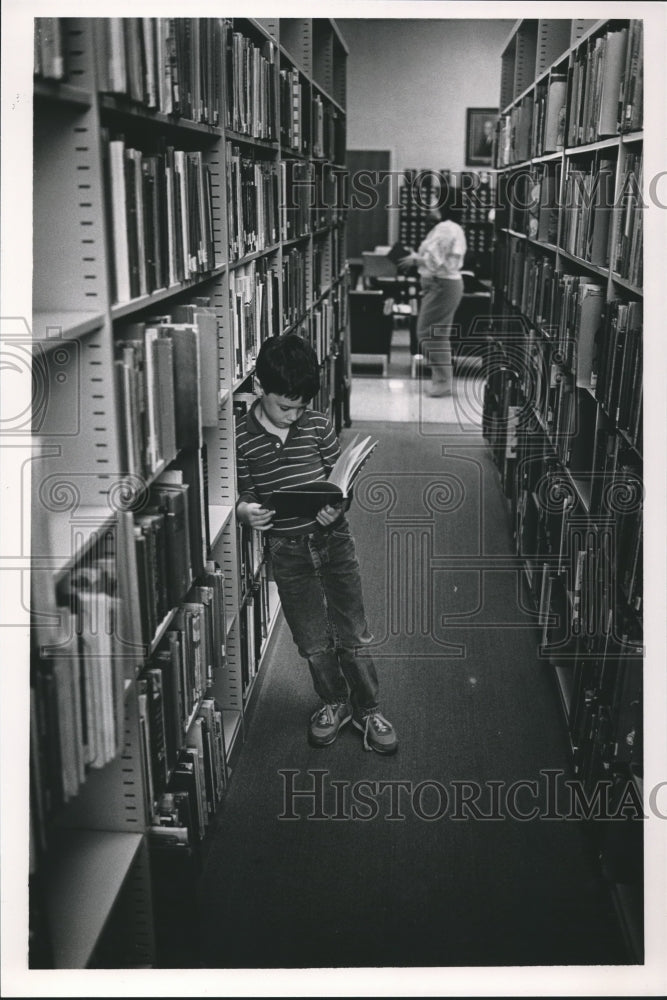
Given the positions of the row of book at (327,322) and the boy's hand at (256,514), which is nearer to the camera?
the boy's hand at (256,514)

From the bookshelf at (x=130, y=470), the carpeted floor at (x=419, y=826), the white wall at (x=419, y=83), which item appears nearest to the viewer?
the bookshelf at (x=130, y=470)

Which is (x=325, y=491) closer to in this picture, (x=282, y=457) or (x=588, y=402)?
(x=282, y=457)

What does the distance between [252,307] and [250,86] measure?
618 mm

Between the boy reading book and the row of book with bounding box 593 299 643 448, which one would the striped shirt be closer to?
the boy reading book

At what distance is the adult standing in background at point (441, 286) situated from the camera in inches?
261

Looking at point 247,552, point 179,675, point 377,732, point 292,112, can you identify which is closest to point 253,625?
point 247,552

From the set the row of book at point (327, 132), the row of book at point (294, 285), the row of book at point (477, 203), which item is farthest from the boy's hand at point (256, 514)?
the row of book at point (477, 203)

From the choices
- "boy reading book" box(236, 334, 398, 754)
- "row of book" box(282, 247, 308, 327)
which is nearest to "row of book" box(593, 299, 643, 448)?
"boy reading book" box(236, 334, 398, 754)

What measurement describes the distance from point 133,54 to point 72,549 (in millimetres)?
794

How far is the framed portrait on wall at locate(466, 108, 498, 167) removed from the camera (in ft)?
30.7

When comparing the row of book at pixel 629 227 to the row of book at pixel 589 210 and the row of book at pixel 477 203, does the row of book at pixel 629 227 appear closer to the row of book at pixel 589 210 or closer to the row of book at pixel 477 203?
the row of book at pixel 589 210

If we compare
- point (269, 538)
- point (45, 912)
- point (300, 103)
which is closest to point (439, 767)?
point (269, 538)

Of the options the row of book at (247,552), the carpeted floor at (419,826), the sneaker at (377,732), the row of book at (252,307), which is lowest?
the carpeted floor at (419,826)

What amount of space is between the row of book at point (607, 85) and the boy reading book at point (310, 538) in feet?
3.09
